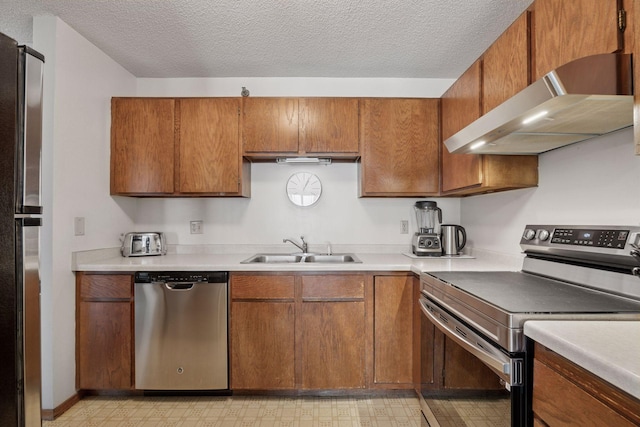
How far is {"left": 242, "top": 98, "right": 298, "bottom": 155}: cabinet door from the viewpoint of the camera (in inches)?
96.4

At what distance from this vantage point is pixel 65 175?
2.02 metres

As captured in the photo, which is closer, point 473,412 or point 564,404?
point 564,404

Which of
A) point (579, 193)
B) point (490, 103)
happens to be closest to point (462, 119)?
point (490, 103)

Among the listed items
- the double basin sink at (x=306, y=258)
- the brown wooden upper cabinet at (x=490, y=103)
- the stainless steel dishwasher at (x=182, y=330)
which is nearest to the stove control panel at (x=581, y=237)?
the brown wooden upper cabinet at (x=490, y=103)

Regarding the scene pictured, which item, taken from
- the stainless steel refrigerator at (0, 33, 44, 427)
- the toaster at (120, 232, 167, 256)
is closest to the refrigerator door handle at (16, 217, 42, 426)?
the stainless steel refrigerator at (0, 33, 44, 427)

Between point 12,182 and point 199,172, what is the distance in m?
1.52

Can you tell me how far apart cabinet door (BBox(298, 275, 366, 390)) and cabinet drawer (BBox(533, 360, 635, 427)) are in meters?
1.25

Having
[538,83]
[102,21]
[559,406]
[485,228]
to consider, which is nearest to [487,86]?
[538,83]

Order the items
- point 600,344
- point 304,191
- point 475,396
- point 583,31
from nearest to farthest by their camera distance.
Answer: point 600,344
point 583,31
point 475,396
point 304,191

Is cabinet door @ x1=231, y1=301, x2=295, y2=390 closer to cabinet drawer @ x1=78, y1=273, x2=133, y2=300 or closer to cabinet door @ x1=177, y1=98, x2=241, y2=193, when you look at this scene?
cabinet drawer @ x1=78, y1=273, x2=133, y2=300

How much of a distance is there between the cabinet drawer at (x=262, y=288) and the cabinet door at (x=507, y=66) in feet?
5.14

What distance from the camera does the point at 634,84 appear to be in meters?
0.93

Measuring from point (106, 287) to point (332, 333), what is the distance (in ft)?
4.95

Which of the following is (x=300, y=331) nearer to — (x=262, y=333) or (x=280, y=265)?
(x=262, y=333)
